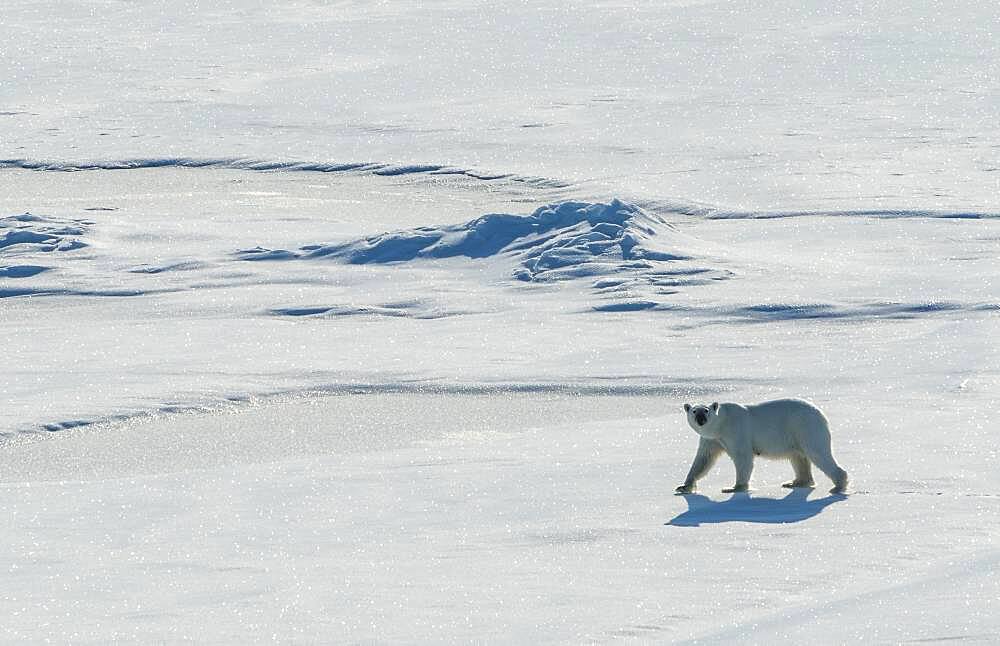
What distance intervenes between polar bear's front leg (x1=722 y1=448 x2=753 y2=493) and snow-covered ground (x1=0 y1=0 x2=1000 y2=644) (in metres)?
0.08

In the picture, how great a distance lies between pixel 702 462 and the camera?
554 centimetres

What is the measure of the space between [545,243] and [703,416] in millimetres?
6381

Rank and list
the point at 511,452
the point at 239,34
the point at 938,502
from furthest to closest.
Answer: the point at 239,34, the point at 511,452, the point at 938,502

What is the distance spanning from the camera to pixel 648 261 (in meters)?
11.4

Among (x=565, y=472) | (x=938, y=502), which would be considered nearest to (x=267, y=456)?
(x=565, y=472)

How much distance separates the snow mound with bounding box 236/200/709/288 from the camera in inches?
448

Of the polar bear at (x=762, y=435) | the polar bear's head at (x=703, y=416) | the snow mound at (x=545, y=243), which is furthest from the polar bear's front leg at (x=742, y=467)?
the snow mound at (x=545, y=243)

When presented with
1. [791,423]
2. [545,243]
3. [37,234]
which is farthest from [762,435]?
[37,234]

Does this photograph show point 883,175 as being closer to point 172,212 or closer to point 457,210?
point 457,210

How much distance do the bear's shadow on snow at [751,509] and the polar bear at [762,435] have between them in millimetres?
89

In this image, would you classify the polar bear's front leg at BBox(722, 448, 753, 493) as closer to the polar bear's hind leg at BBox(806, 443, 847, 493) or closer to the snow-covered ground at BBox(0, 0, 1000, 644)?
the snow-covered ground at BBox(0, 0, 1000, 644)

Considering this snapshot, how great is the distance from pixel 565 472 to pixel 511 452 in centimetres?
58

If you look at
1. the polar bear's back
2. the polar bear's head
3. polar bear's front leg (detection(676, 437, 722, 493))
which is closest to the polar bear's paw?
the polar bear's back

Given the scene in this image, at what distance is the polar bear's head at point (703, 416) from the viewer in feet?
17.7
